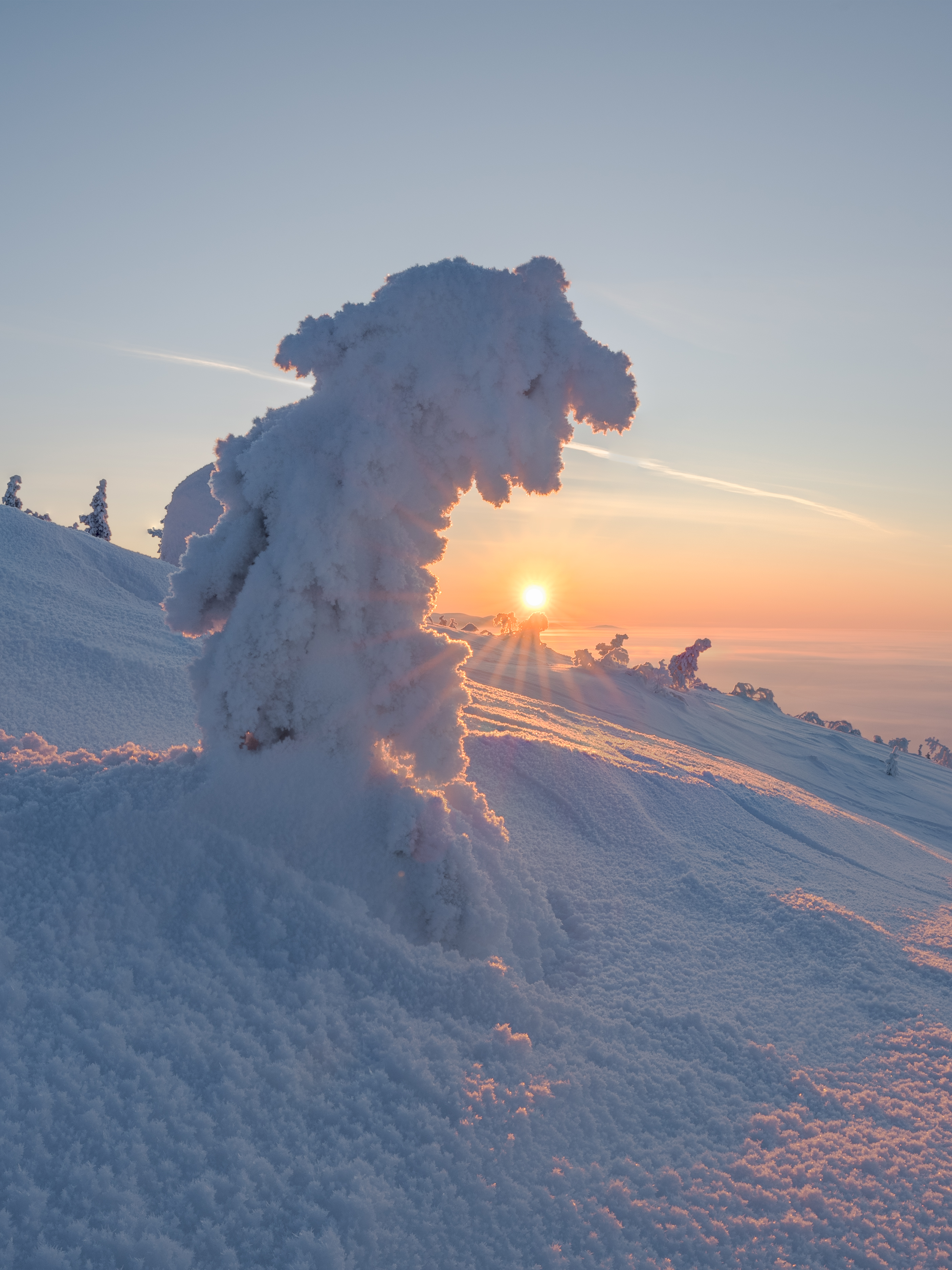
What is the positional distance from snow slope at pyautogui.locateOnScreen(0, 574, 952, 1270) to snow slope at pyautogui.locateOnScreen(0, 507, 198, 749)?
4.39ft

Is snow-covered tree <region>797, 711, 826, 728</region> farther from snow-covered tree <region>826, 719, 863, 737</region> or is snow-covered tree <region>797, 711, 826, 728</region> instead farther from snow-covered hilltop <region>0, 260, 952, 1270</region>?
snow-covered hilltop <region>0, 260, 952, 1270</region>

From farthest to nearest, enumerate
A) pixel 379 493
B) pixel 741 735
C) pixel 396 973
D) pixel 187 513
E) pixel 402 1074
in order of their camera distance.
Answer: pixel 187 513 → pixel 741 735 → pixel 379 493 → pixel 396 973 → pixel 402 1074

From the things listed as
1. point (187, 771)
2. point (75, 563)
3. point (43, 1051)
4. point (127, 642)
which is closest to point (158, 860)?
point (187, 771)

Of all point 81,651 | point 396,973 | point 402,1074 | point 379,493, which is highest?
point 379,493

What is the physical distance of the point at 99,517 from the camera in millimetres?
18047

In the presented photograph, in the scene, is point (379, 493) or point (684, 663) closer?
point (379, 493)

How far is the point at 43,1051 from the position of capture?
90.4 inches

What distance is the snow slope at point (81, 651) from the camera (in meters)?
5.17

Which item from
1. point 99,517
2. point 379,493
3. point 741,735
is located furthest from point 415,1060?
point 99,517

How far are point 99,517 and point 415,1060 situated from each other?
18538mm

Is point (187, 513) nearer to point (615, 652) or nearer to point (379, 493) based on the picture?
point (615, 652)

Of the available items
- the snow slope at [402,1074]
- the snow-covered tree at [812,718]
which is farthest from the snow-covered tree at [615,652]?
the snow slope at [402,1074]

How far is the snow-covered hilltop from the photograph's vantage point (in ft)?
7.17

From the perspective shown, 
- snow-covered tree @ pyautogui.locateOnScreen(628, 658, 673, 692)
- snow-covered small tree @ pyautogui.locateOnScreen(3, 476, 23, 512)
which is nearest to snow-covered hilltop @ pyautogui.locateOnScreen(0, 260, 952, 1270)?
snow-covered tree @ pyautogui.locateOnScreen(628, 658, 673, 692)
